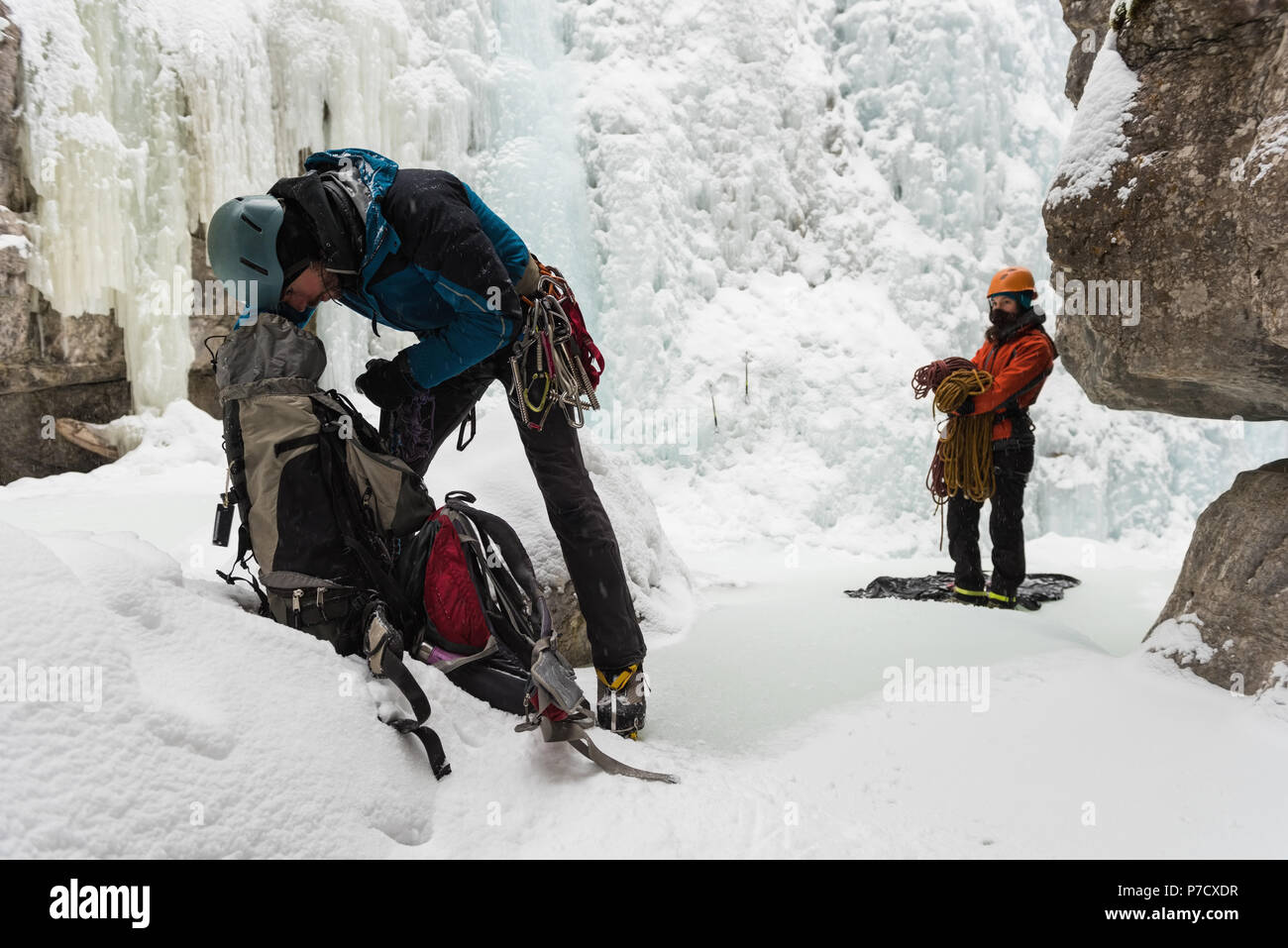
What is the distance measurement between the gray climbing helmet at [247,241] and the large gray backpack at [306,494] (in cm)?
10

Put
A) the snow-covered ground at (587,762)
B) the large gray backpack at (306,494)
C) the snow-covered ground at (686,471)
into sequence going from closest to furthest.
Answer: the snow-covered ground at (587,762), the snow-covered ground at (686,471), the large gray backpack at (306,494)

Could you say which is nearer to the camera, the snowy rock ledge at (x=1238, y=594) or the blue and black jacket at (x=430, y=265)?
the blue and black jacket at (x=430, y=265)

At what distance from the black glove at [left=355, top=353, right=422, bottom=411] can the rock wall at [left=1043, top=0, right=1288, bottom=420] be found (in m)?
2.15

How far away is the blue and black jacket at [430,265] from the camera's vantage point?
76.9 inches

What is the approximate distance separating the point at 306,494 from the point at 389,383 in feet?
1.65

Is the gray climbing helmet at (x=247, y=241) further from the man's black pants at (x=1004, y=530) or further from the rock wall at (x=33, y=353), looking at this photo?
the rock wall at (x=33, y=353)

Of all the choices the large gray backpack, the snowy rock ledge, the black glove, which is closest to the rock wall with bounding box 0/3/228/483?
the black glove

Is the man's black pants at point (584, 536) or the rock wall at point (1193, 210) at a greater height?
the rock wall at point (1193, 210)

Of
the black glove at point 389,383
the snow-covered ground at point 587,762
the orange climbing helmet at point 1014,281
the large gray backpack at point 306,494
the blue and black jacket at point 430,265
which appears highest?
the orange climbing helmet at point 1014,281

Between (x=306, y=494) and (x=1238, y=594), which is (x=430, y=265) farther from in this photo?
(x=1238, y=594)

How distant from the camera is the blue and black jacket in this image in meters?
1.95

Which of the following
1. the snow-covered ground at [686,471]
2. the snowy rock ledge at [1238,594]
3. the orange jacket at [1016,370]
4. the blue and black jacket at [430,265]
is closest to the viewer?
the snow-covered ground at [686,471]

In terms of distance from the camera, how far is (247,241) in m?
1.87

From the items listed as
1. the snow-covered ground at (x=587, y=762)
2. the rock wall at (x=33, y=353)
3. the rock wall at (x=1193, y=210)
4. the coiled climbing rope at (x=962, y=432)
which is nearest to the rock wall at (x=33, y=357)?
the rock wall at (x=33, y=353)
